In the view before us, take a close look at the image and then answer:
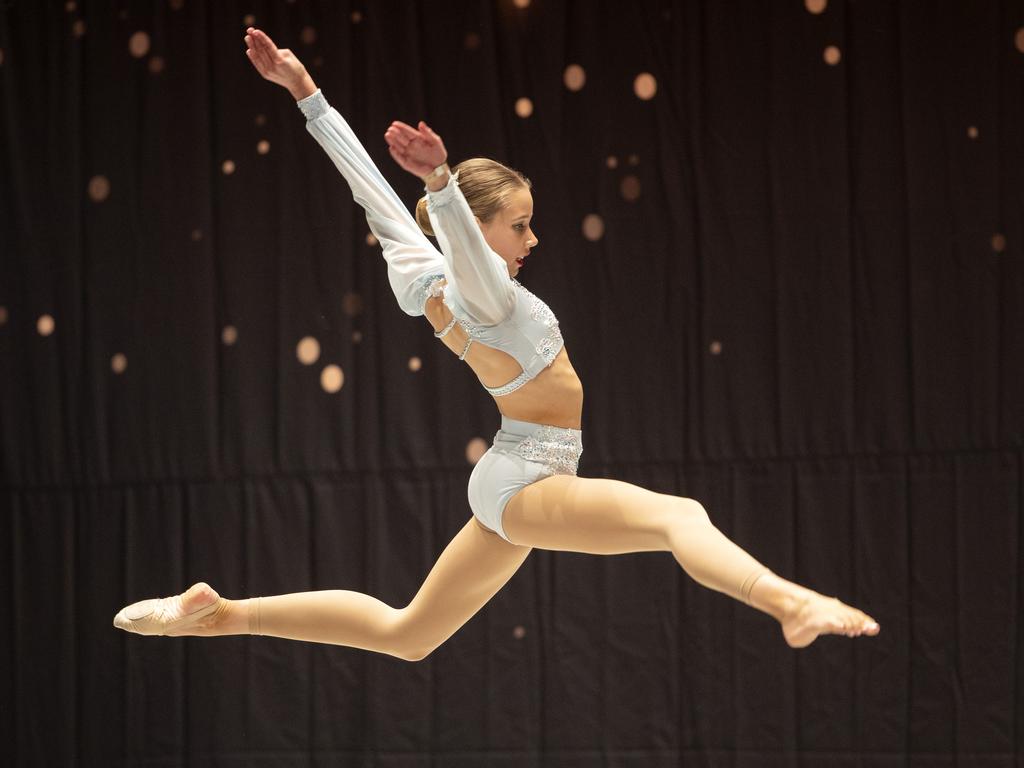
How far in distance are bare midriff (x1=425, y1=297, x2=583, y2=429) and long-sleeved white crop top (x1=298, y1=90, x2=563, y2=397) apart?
0.02 meters

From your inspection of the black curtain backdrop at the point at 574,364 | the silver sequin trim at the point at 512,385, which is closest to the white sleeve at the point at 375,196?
the silver sequin trim at the point at 512,385

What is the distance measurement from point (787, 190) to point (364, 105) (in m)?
1.42

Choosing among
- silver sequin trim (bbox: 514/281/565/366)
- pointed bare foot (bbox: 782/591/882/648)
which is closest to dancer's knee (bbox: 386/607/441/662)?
silver sequin trim (bbox: 514/281/565/366)

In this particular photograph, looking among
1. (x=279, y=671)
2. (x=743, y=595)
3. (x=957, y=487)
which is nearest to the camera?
(x=743, y=595)

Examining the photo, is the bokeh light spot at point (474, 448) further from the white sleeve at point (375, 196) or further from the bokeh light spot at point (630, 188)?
the white sleeve at point (375, 196)

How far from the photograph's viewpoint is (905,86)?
4023 mm

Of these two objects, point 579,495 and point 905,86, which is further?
point 905,86

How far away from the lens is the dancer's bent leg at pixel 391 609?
2516 mm

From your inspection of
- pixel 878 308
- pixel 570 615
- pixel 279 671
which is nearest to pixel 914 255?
pixel 878 308

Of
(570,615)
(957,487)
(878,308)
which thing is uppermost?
(878,308)

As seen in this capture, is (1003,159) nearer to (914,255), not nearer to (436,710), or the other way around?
(914,255)

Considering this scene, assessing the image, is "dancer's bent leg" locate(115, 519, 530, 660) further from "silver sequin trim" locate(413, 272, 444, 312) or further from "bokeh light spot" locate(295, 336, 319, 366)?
"bokeh light spot" locate(295, 336, 319, 366)

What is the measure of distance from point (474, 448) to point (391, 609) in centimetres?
159

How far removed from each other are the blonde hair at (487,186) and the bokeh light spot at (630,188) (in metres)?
1.68
